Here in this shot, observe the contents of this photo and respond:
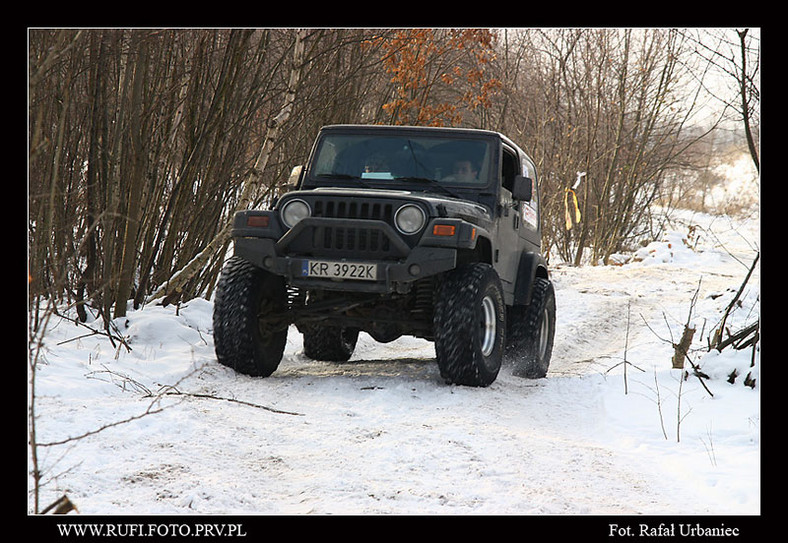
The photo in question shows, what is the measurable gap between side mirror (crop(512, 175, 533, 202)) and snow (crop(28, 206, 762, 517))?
1.48 m

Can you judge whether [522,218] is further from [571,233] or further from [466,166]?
[571,233]

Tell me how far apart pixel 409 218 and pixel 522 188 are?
144cm

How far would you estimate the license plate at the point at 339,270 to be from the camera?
17.6 ft

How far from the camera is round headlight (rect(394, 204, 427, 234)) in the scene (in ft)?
17.8

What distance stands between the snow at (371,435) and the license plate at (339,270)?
31.4 inches

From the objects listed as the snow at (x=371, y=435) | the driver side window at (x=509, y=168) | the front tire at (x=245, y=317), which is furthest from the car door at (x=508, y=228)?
the front tire at (x=245, y=317)

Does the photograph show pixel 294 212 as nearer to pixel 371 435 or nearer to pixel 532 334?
pixel 371 435

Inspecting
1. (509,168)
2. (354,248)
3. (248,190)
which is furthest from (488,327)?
(248,190)

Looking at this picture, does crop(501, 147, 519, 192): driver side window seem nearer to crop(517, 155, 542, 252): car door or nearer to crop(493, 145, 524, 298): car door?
crop(493, 145, 524, 298): car door

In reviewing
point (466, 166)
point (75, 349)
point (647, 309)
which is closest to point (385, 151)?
point (466, 166)

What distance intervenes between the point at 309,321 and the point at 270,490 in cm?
236

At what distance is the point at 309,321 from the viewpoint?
19.2 feet

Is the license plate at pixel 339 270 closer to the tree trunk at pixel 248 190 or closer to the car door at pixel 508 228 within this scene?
the car door at pixel 508 228

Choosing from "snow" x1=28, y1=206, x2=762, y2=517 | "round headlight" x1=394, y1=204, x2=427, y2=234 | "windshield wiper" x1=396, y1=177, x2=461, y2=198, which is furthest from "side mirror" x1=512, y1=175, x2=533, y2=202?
"snow" x1=28, y1=206, x2=762, y2=517
